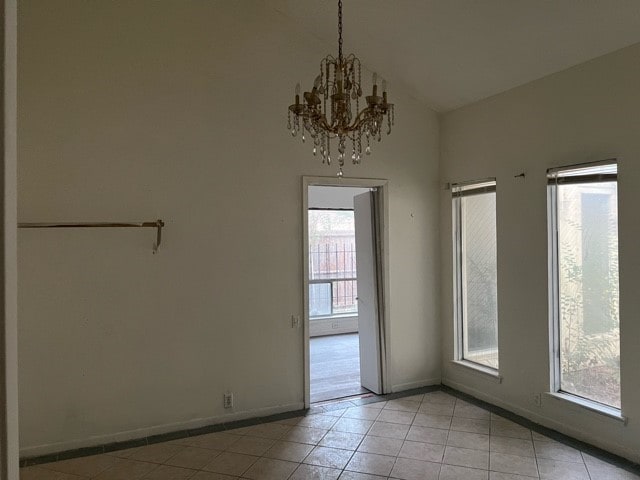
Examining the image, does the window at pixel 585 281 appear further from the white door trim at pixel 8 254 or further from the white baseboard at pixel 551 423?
the white door trim at pixel 8 254

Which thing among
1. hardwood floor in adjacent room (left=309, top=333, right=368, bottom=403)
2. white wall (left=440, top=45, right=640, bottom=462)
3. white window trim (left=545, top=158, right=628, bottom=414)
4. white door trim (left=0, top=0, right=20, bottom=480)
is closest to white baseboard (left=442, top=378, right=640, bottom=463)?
white wall (left=440, top=45, right=640, bottom=462)

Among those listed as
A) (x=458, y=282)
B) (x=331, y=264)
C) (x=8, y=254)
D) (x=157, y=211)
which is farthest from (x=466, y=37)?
(x=331, y=264)

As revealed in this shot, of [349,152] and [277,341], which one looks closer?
[277,341]

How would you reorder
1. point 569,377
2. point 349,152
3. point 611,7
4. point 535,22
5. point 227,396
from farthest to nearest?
point 349,152
point 227,396
point 569,377
point 535,22
point 611,7

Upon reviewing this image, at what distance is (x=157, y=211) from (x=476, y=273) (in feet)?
10.0

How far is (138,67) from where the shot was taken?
11.7ft

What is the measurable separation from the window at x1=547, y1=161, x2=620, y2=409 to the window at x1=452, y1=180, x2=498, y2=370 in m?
0.67

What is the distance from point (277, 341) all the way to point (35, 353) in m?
1.86

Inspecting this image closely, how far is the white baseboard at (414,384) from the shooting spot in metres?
4.54

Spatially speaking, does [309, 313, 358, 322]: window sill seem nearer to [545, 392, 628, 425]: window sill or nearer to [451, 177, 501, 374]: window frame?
[451, 177, 501, 374]: window frame

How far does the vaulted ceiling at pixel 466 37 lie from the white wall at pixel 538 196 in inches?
6.5

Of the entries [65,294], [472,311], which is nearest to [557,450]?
[472,311]

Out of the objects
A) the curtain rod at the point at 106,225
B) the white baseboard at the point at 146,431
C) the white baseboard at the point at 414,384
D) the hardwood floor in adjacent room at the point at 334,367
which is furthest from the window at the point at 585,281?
the curtain rod at the point at 106,225

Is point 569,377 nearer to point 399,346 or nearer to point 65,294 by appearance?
point 399,346
